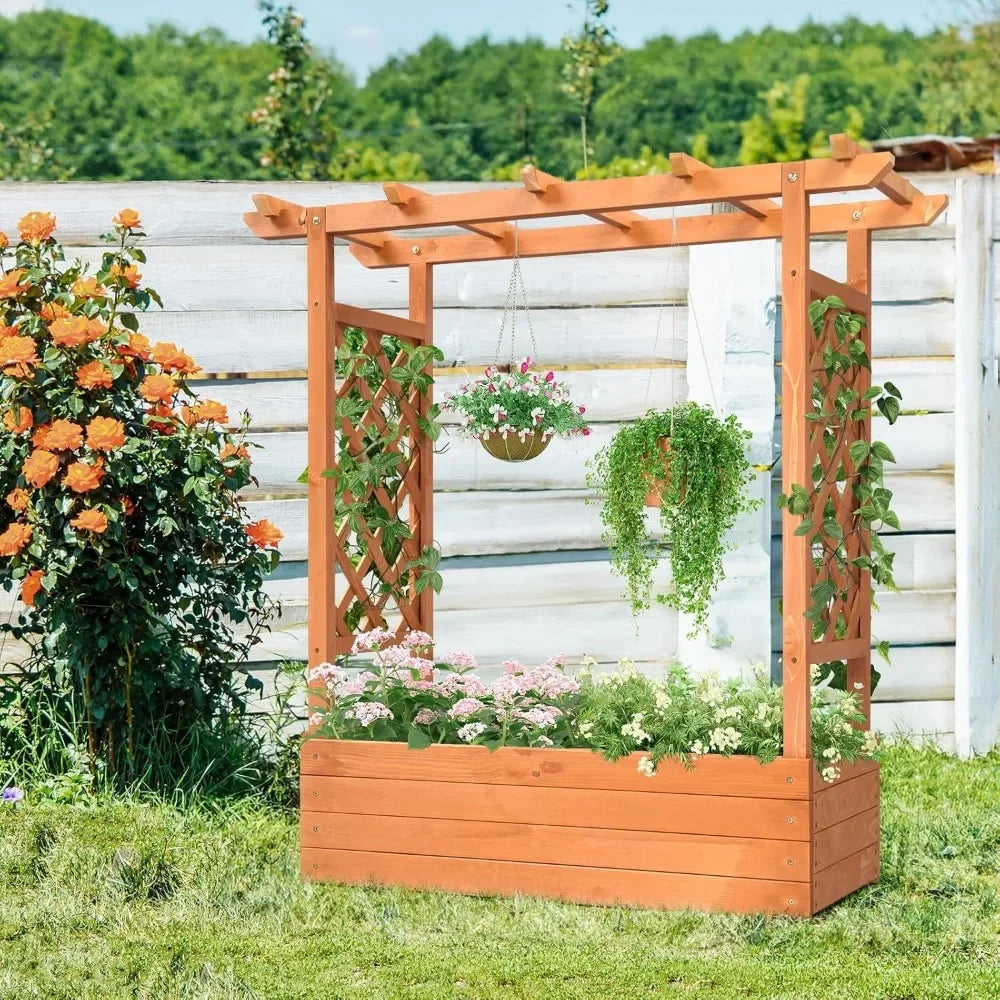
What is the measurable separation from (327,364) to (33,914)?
1.69 metres

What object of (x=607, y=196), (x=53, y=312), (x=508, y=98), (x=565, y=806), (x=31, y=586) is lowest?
(x=565, y=806)

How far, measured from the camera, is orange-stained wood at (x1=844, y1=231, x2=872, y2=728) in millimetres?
4102

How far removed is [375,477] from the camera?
4.24m

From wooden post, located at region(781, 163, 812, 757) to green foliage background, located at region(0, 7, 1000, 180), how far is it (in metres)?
13.7

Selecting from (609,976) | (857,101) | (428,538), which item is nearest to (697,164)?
(428,538)

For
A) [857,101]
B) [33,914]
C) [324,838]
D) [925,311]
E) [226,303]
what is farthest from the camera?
[857,101]

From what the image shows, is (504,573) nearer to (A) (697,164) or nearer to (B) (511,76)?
(A) (697,164)

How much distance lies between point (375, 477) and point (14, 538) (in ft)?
3.58

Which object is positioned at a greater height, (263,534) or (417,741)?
(263,534)

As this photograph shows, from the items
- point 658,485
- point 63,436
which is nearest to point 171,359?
point 63,436

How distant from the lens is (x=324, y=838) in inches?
158

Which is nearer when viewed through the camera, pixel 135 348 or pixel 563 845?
pixel 563 845

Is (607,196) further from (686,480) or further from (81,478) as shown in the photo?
(81,478)

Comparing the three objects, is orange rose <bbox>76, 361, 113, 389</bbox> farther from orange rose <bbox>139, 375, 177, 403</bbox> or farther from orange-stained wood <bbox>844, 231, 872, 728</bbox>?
orange-stained wood <bbox>844, 231, 872, 728</bbox>
